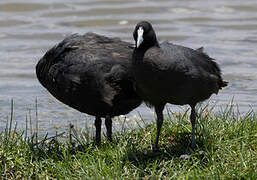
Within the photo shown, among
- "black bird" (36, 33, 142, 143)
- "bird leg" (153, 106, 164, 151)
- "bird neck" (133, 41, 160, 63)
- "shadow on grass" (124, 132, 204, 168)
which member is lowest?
"shadow on grass" (124, 132, 204, 168)

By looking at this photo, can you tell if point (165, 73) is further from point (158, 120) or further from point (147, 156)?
point (147, 156)

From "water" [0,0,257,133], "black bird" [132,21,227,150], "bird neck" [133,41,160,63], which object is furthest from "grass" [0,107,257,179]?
"water" [0,0,257,133]

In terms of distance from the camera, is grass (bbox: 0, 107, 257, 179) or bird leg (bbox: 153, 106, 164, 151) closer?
grass (bbox: 0, 107, 257, 179)

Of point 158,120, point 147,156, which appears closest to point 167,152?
point 147,156

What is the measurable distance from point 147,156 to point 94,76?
0.98 meters

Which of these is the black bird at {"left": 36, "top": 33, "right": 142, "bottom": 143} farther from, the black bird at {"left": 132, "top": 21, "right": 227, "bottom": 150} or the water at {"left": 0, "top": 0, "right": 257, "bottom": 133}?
the water at {"left": 0, "top": 0, "right": 257, "bottom": 133}

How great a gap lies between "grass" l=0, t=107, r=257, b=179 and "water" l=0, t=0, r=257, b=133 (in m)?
1.63

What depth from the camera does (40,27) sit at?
13062mm

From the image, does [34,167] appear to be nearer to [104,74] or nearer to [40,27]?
[104,74]

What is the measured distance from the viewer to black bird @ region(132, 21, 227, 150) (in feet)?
18.7

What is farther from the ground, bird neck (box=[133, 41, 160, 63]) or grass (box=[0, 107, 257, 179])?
bird neck (box=[133, 41, 160, 63])

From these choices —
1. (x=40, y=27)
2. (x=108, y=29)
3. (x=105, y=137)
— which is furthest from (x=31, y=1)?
(x=105, y=137)

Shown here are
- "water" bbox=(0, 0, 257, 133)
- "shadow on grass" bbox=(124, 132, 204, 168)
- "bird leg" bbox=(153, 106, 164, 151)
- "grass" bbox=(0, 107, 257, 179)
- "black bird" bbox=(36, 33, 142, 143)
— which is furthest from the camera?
"water" bbox=(0, 0, 257, 133)

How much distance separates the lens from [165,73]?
571cm
